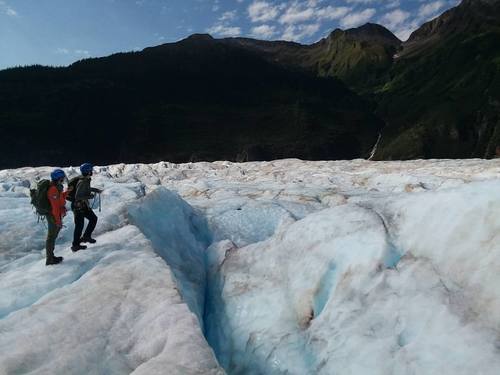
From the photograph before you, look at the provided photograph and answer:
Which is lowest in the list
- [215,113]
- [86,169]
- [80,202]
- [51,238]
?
[51,238]

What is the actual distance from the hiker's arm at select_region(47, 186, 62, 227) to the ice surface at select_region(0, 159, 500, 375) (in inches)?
36.5

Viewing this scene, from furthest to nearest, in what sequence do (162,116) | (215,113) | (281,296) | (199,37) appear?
(199,37), (215,113), (162,116), (281,296)

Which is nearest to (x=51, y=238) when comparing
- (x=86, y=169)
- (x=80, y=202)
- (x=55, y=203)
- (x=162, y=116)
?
(x=55, y=203)

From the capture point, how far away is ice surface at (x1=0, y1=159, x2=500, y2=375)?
6926mm

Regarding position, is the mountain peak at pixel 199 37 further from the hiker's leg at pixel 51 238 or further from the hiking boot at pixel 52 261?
the hiking boot at pixel 52 261

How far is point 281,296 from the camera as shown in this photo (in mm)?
A: 9992

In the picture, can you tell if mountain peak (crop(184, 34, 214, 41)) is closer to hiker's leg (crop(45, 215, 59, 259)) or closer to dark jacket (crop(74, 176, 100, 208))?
dark jacket (crop(74, 176, 100, 208))

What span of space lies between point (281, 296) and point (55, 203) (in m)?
4.99

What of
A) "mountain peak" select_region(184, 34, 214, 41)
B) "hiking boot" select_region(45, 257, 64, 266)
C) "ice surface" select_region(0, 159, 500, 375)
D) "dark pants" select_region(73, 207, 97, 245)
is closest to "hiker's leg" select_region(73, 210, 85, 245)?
"dark pants" select_region(73, 207, 97, 245)

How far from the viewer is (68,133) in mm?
114000

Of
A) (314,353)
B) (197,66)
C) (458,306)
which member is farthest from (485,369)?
(197,66)

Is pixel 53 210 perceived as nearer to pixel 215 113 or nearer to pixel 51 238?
pixel 51 238

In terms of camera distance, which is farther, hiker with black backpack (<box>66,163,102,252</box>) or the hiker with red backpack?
hiker with black backpack (<box>66,163,102,252</box>)

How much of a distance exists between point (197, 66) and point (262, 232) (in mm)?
153885
